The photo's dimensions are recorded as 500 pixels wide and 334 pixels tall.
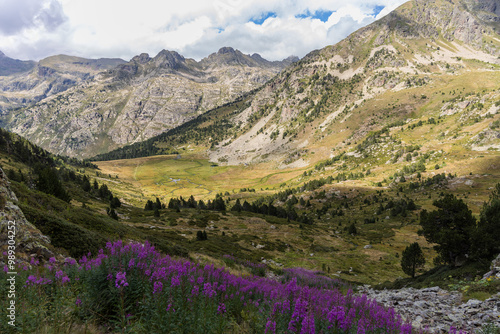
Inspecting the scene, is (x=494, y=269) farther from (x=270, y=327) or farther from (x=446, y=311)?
(x=270, y=327)

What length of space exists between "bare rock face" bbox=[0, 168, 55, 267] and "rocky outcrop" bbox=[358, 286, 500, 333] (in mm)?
12913

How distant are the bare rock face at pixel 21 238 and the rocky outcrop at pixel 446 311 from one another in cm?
1291

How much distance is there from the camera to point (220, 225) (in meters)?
59.0

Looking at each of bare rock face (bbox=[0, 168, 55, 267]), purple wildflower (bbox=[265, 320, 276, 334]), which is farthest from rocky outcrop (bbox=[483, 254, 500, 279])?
bare rock face (bbox=[0, 168, 55, 267])

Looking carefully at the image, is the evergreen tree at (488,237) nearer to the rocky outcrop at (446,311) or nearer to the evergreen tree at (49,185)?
the rocky outcrop at (446,311)

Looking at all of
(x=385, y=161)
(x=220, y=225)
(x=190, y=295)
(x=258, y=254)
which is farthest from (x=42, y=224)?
(x=385, y=161)

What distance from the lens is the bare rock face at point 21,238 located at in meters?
7.79

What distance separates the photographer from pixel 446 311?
1155cm

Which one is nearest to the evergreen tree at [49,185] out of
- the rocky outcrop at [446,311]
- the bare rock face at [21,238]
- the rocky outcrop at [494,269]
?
the bare rock face at [21,238]

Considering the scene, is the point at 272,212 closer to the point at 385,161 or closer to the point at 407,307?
the point at 407,307

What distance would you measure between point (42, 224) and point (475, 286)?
77.6 feet

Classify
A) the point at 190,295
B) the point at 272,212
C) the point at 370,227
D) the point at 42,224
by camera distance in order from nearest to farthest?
the point at 190,295 < the point at 42,224 < the point at 370,227 < the point at 272,212

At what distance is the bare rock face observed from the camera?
25.6ft

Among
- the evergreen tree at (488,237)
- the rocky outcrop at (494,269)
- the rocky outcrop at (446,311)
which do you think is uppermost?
the evergreen tree at (488,237)
